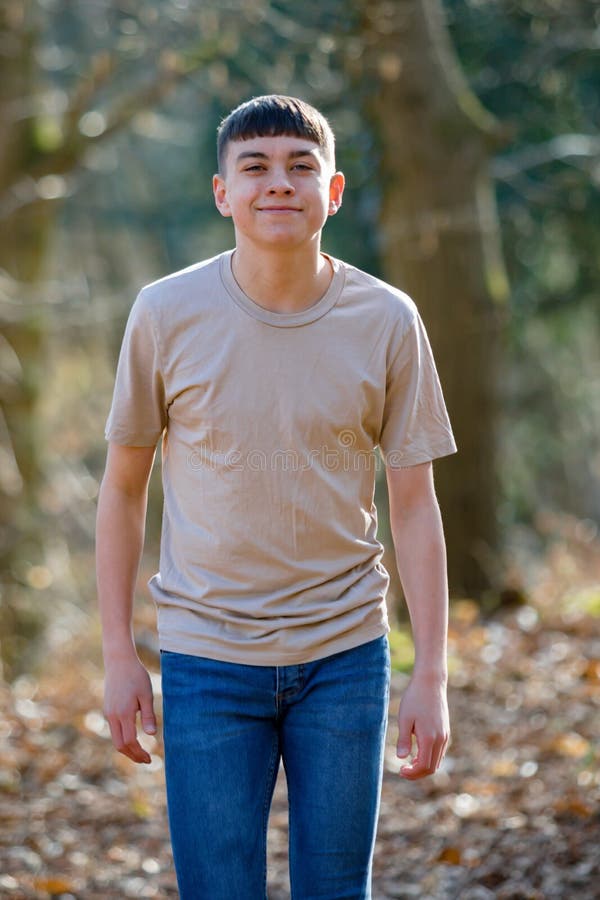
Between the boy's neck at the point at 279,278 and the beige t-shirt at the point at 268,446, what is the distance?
3 cm

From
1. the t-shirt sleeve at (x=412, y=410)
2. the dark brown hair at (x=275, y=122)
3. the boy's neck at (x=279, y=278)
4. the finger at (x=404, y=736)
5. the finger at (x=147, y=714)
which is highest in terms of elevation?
the dark brown hair at (x=275, y=122)

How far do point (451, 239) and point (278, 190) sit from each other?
242 inches

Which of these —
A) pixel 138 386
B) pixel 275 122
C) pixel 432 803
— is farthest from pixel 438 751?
pixel 432 803

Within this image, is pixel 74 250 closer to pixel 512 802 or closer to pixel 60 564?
pixel 60 564

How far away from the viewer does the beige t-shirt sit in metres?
2.65

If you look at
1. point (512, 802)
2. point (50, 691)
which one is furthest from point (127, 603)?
point (50, 691)

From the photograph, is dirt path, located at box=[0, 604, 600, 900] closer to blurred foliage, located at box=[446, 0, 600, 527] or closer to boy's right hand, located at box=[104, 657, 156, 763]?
boy's right hand, located at box=[104, 657, 156, 763]

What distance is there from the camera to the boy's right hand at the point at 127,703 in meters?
2.72

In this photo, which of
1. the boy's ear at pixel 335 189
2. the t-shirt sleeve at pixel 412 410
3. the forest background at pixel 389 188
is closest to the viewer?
the t-shirt sleeve at pixel 412 410

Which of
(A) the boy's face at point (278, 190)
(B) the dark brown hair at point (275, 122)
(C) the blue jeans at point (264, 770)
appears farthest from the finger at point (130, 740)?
(B) the dark brown hair at point (275, 122)

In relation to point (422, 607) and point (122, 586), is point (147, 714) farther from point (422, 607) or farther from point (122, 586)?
point (422, 607)

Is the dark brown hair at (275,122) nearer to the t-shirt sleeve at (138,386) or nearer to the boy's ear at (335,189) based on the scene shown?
the boy's ear at (335,189)

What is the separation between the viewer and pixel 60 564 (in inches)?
405

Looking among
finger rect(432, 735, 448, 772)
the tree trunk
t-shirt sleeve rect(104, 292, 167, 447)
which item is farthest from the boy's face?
the tree trunk
